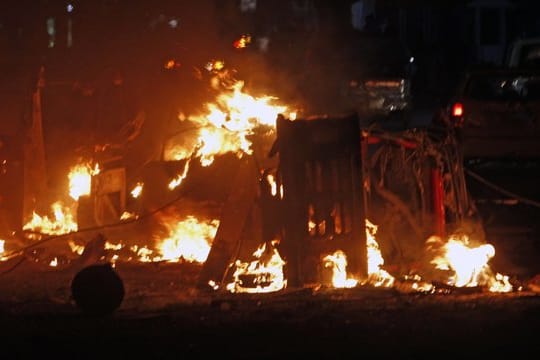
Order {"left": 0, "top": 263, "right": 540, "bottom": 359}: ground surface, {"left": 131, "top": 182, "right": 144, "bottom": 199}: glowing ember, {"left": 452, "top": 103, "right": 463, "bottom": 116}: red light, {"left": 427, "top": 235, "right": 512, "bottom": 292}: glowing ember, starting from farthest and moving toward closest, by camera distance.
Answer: {"left": 131, "top": 182, "right": 144, "bottom": 199}: glowing ember → {"left": 452, "top": 103, "right": 463, "bottom": 116}: red light → {"left": 427, "top": 235, "right": 512, "bottom": 292}: glowing ember → {"left": 0, "top": 263, "right": 540, "bottom": 359}: ground surface

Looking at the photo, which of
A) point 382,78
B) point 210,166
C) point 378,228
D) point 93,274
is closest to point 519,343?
point 378,228

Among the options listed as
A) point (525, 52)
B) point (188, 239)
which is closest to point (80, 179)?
point (188, 239)

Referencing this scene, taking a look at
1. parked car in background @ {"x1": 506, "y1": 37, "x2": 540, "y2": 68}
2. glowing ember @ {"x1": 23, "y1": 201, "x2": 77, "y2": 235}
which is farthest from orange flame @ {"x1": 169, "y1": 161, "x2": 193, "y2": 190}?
parked car in background @ {"x1": 506, "y1": 37, "x2": 540, "y2": 68}

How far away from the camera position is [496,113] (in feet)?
38.2

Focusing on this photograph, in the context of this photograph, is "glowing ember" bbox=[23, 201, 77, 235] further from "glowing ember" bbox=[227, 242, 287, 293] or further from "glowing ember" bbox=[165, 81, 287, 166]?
"glowing ember" bbox=[227, 242, 287, 293]

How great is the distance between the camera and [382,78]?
22859 millimetres

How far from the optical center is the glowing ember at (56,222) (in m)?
12.8

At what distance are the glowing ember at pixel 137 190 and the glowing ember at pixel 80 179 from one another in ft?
3.07

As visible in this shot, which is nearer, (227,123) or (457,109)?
(227,123)

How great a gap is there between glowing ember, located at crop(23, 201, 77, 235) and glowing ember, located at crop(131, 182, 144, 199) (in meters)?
1.25

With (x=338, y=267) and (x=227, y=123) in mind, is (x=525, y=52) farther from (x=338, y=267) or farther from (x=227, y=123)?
(x=338, y=267)

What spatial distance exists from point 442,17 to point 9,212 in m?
28.8

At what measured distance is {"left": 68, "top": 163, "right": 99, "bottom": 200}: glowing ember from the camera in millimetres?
12883

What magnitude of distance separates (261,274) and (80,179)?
5.03m
